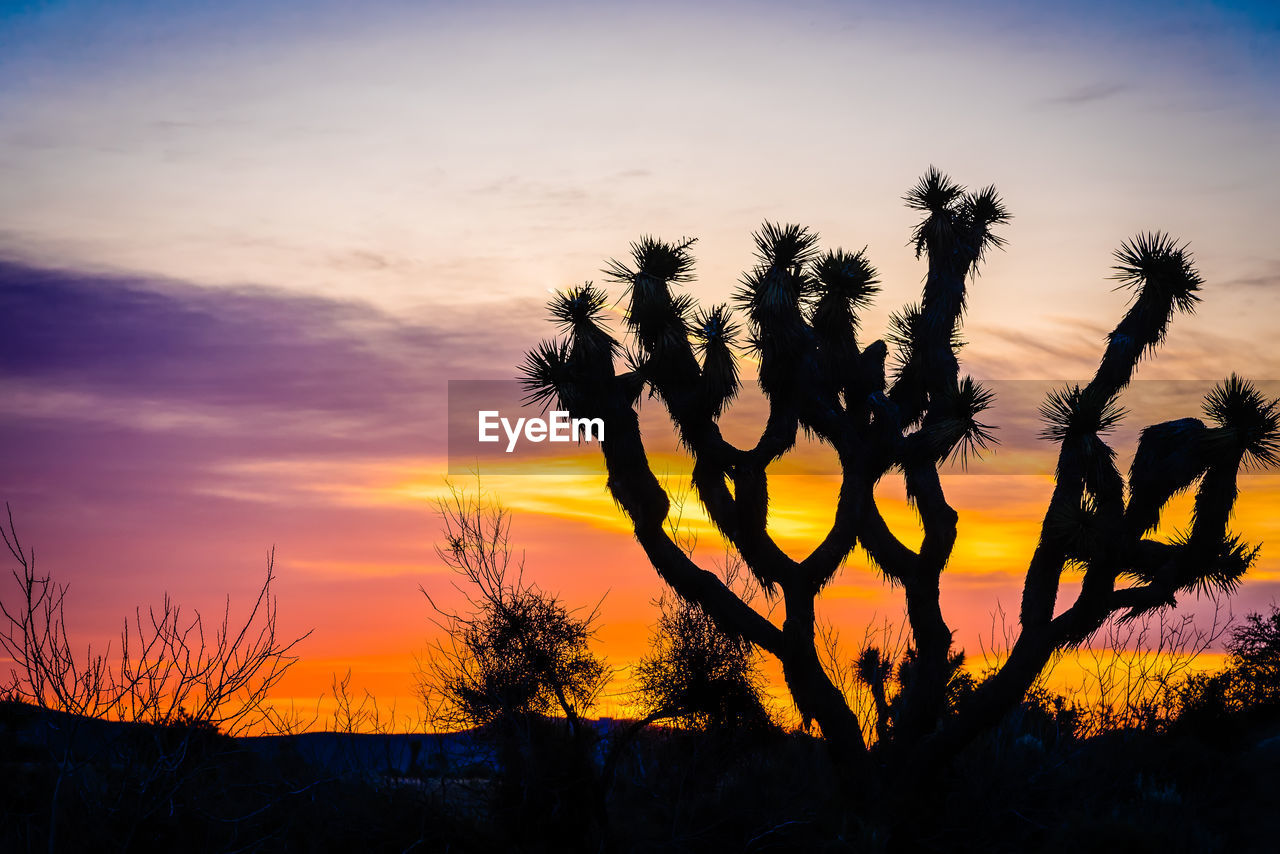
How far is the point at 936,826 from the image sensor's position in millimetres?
15766

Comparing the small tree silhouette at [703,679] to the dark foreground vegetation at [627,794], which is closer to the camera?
the dark foreground vegetation at [627,794]

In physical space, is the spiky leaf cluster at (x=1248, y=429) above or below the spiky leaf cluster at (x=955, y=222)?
below

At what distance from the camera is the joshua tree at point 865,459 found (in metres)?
14.3

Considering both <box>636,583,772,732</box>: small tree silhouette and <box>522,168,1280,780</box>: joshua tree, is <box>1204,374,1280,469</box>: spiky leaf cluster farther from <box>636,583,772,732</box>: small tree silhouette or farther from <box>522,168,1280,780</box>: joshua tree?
<box>636,583,772,732</box>: small tree silhouette

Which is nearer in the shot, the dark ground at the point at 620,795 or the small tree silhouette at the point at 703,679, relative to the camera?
the dark ground at the point at 620,795

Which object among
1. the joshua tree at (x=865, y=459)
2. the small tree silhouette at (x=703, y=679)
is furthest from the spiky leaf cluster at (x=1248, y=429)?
the small tree silhouette at (x=703, y=679)

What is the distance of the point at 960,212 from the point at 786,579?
6.45 metres

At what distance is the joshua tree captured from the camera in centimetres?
1434

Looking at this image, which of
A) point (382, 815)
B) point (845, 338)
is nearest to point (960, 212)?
point (845, 338)

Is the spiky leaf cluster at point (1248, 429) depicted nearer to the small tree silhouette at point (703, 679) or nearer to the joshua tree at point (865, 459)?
the joshua tree at point (865, 459)

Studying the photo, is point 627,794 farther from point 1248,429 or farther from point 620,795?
point 1248,429

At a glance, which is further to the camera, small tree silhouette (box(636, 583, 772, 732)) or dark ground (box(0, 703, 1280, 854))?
small tree silhouette (box(636, 583, 772, 732))

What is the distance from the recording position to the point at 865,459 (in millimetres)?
15695

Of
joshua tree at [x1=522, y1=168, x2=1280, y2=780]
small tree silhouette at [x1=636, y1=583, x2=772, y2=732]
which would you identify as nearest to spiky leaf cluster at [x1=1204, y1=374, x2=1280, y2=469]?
joshua tree at [x1=522, y1=168, x2=1280, y2=780]
